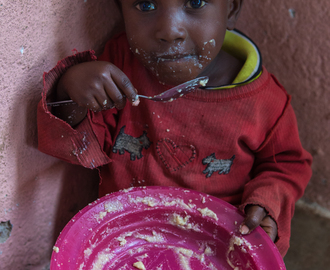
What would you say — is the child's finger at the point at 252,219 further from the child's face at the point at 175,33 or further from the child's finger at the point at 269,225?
the child's face at the point at 175,33

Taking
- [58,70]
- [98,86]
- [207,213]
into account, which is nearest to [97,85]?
[98,86]

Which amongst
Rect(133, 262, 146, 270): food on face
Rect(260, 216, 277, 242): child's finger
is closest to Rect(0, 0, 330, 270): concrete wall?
Rect(133, 262, 146, 270): food on face

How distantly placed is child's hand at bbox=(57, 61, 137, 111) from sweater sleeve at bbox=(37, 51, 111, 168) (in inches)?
1.6

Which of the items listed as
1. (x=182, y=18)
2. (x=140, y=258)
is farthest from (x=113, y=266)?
(x=182, y=18)

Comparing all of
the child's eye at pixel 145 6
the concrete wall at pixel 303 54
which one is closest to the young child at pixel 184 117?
the child's eye at pixel 145 6

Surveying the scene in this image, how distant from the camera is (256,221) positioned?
0.77m

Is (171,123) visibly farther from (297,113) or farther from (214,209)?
(297,113)

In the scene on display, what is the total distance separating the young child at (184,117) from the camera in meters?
0.76

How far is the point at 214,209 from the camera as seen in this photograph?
810 mm

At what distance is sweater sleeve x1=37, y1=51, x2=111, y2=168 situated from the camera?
769 mm

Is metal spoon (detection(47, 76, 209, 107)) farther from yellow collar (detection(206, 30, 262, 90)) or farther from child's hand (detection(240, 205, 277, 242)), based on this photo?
child's hand (detection(240, 205, 277, 242))

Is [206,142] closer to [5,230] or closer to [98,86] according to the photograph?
[98,86]

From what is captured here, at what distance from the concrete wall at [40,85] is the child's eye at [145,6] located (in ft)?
0.56

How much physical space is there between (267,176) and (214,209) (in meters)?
0.24
